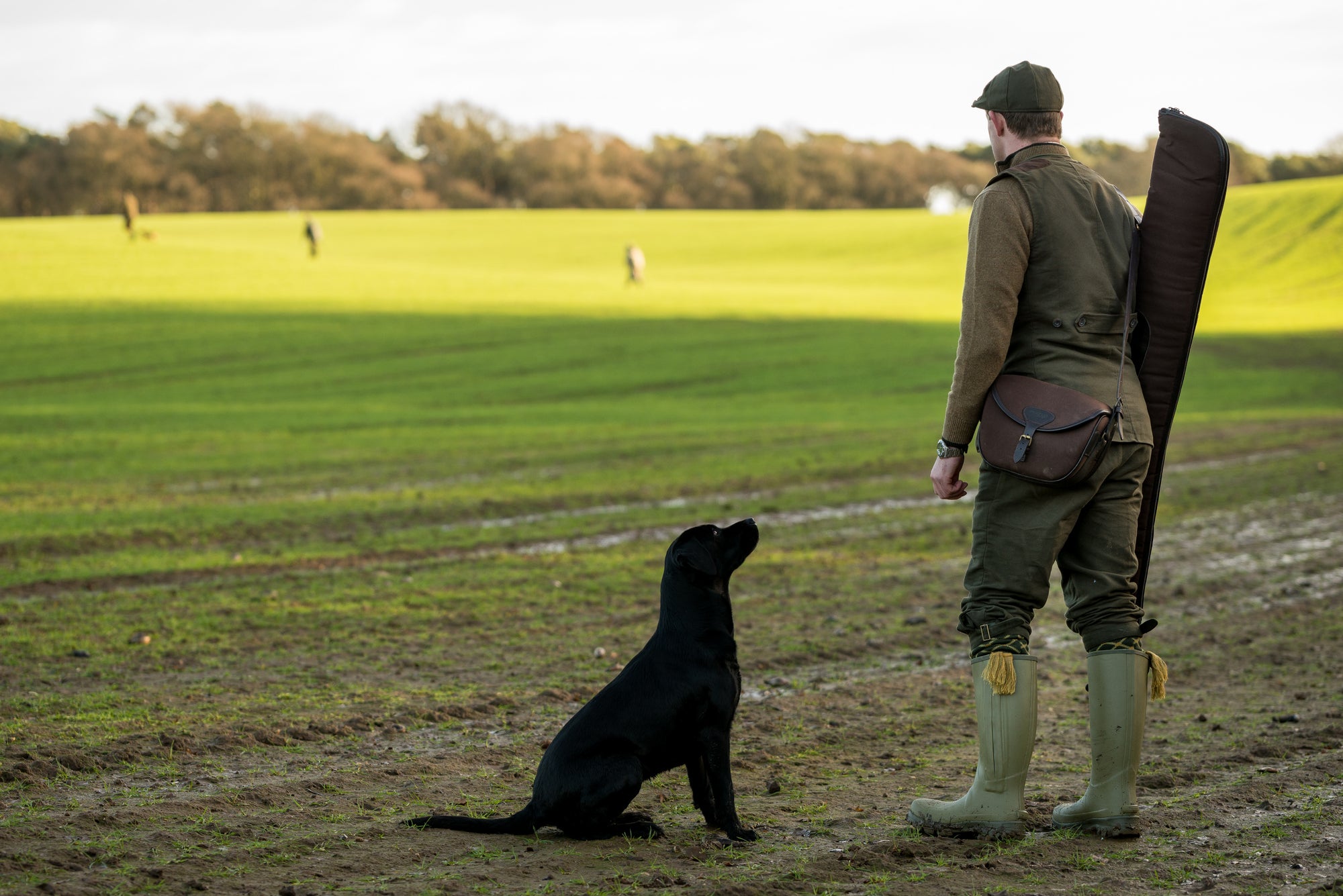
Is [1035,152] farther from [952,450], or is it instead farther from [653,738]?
[653,738]

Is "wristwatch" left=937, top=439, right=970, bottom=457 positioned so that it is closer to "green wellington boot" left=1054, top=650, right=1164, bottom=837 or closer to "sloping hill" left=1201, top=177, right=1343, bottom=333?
"green wellington boot" left=1054, top=650, right=1164, bottom=837

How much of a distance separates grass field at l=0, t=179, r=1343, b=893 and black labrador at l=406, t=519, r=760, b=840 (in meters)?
0.12

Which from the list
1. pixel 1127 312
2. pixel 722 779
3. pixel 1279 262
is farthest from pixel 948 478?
pixel 1279 262

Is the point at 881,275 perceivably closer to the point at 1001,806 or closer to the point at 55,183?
the point at 1001,806

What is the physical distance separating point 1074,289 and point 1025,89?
71 cm

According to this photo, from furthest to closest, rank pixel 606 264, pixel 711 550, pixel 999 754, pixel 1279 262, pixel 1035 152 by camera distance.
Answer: pixel 606 264 → pixel 1279 262 → pixel 711 550 → pixel 1035 152 → pixel 999 754

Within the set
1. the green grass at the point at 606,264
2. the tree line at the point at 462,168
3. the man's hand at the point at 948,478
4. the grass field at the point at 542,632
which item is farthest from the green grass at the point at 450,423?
the tree line at the point at 462,168

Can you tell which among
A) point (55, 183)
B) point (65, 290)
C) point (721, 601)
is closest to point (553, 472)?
point (721, 601)

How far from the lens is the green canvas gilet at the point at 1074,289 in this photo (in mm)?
4035

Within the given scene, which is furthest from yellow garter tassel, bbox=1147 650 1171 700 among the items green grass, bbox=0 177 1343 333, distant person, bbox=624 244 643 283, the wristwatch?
distant person, bbox=624 244 643 283

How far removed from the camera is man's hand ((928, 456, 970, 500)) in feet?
13.5

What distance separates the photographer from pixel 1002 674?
3979mm

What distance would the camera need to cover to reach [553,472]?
14.7 metres

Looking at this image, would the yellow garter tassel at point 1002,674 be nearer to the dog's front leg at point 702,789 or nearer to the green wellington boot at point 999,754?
the green wellington boot at point 999,754
